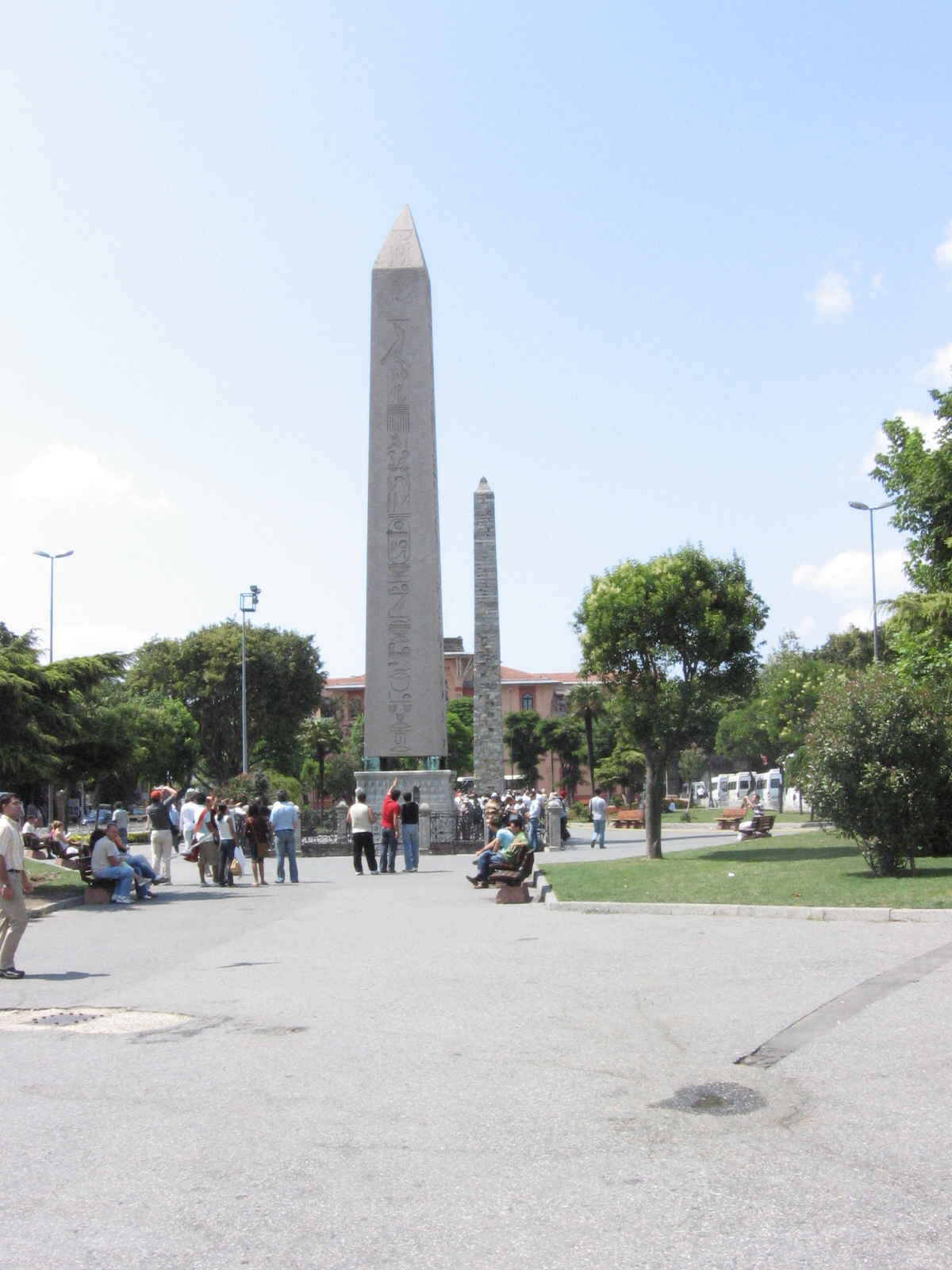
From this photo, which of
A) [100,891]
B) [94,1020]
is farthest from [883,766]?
[94,1020]

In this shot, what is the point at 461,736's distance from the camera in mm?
96188

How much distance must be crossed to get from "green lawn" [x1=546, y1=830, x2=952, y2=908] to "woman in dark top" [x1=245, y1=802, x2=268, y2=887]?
5163mm

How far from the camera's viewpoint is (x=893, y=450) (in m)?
24.5

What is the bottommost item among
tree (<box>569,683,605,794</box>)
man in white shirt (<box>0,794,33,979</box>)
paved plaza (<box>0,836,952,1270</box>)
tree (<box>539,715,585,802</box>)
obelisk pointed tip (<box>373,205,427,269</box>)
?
paved plaza (<box>0,836,952,1270</box>)

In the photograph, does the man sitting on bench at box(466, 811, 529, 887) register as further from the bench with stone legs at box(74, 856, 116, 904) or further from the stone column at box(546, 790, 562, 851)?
the stone column at box(546, 790, 562, 851)

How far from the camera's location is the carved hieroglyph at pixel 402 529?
28406 millimetres

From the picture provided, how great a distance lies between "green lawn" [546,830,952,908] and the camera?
13.8m

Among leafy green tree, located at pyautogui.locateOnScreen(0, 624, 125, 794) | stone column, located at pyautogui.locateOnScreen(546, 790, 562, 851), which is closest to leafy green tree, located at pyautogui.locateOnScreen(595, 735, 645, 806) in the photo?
stone column, located at pyautogui.locateOnScreen(546, 790, 562, 851)

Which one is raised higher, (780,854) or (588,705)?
(588,705)

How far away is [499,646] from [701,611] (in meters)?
19.6

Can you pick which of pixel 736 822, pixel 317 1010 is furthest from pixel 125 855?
pixel 736 822

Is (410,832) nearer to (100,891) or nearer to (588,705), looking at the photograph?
(100,891)

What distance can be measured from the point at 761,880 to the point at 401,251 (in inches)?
713

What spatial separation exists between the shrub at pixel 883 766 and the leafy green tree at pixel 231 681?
44.9 m
